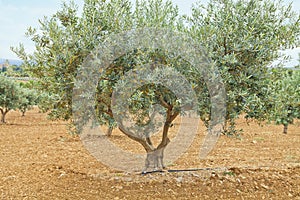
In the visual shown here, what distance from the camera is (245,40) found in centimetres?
654

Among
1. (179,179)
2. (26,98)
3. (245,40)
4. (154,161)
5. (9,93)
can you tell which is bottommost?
(179,179)

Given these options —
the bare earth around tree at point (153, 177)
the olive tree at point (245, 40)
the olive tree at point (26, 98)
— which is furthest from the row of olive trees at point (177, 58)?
the olive tree at point (26, 98)

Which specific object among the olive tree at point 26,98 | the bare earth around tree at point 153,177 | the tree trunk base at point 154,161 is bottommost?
the bare earth around tree at point 153,177

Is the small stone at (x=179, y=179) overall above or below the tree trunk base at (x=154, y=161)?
below

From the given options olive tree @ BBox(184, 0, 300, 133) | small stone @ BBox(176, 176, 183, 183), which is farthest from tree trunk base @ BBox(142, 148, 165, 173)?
olive tree @ BBox(184, 0, 300, 133)

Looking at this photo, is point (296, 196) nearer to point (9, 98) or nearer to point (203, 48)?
point (203, 48)

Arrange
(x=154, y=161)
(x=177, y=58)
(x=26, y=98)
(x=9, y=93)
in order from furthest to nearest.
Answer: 1. (x=26, y=98)
2. (x=9, y=93)
3. (x=154, y=161)
4. (x=177, y=58)

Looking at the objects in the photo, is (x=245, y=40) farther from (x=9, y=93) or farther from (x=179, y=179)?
(x=9, y=93)

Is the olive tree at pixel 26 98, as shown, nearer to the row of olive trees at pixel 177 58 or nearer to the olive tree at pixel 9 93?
the olive tree at pixel 9 93

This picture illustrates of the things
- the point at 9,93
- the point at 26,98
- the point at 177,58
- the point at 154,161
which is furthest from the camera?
the point at 26,98

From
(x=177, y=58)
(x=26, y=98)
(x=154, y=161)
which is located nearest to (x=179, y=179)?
(x=154, y=161)

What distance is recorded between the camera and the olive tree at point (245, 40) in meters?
6.63

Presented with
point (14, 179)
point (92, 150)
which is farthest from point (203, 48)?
point (92, 150)

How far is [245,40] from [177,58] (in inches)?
56.8
